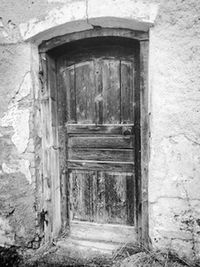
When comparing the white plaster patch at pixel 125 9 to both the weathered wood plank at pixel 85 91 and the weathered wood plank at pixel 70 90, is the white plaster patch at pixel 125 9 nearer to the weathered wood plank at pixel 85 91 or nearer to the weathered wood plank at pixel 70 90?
the weathered wood plank at pixel 85 91

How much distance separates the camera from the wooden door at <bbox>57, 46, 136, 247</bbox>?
7.65ft

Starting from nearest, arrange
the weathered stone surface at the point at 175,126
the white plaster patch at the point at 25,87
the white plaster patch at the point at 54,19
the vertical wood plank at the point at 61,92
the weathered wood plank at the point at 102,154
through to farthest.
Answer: the weathered stone surface at the point at 175,126
the white plaster patch at the point at 54,19
the white plaster patch at the point at 25,87
the weathered wood plank at the point at 102,154
the vertical wood plank at the point at 61,92

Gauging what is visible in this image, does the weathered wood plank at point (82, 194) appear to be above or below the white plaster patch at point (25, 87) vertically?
below

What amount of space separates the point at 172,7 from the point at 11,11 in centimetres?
143

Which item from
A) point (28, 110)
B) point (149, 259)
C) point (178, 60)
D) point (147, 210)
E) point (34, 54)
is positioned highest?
point (34, 54)

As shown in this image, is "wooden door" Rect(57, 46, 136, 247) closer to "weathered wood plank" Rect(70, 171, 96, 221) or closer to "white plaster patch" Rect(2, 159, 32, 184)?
"weathered wood plank" Rect(70, 171, 96, 221)

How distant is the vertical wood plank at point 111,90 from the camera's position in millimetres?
2330

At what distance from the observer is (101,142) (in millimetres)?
2393

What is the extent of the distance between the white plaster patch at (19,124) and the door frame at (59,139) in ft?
0.56

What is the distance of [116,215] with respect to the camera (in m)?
2.46

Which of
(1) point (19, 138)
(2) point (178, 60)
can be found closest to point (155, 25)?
(2) point (178, 60)

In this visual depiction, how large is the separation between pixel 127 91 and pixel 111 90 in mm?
157

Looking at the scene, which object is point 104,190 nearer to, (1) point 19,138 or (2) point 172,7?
(1) point 19,138

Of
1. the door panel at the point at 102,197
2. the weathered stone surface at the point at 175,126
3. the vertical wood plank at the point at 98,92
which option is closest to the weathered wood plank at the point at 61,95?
the vertical wood plank at the point at 98,92
